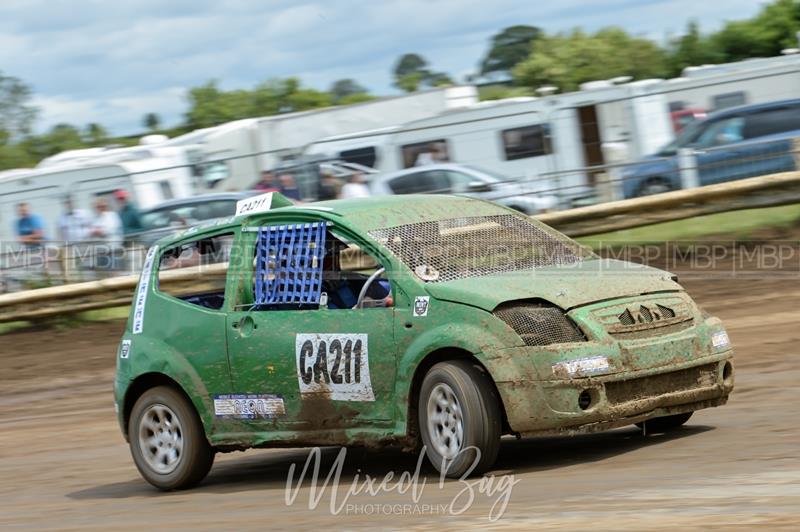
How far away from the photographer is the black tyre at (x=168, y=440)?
835 centimetres

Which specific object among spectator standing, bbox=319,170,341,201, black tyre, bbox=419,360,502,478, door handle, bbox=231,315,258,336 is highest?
spectator standing, bbox=319,170,341,201

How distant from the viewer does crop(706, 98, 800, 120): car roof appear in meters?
15.9

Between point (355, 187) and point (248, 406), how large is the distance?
9.09 metres

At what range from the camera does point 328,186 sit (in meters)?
16.7

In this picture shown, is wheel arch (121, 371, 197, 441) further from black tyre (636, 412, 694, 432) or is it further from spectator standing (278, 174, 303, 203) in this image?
spectator standing (278, 174, 303, 203)

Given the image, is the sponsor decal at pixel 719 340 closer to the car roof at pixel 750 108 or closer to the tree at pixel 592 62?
the car roof at pixel 750 108

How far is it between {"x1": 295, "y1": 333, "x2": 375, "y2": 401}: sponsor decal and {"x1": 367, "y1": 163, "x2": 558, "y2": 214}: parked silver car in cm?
842

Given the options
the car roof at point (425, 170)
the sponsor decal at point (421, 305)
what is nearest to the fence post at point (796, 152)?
the car roof at point (425, 170)

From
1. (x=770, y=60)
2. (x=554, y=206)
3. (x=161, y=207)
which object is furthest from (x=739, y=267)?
(x=161, y=207)

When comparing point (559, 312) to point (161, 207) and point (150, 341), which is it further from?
point (161, 207)

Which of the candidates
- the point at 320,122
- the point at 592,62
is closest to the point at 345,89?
the point at 592,62

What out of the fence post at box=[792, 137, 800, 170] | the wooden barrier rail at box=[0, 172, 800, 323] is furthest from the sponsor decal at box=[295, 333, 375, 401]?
the fence post at box=[792, 137, 800, 170]

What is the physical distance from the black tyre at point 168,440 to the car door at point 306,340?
1.87 ft

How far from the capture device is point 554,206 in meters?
15.8
